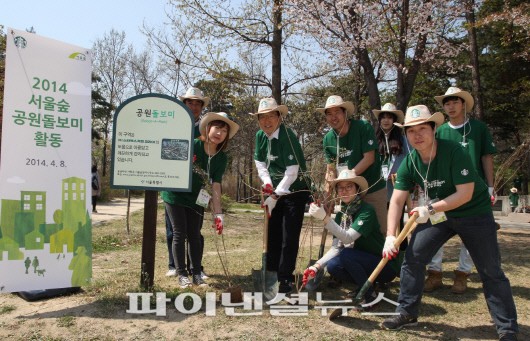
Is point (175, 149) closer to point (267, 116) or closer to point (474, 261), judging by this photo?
point (267, 116)

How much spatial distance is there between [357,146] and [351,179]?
1.76ft

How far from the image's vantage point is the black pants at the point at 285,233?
418cm

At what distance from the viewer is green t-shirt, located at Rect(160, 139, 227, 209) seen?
4273 mm

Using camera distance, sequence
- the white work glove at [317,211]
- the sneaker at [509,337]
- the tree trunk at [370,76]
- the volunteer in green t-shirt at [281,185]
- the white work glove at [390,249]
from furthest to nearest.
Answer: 1. the tree trunk at [370,76]
2. the volunteer in green t-shirt at [281,185]
3. the white work glove at [317,211]
4. the white work glove at [390,249]
5. the sneaker at [509,337]

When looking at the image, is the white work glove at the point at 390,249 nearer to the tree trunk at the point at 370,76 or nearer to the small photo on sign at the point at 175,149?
the small photo on sign at the point at 175,149

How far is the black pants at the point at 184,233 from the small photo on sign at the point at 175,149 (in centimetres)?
56

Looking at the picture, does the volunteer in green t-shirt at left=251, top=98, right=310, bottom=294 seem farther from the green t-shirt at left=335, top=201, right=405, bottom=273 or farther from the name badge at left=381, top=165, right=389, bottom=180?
the name badge at left=381, top=165, right=389, bottom=180

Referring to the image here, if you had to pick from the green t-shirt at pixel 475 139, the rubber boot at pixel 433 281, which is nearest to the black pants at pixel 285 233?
the rubber boot at pixel 433 281

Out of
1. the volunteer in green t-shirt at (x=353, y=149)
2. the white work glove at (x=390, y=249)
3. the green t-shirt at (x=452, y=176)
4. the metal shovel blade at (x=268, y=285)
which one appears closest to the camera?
the green t-shirt at (x=452, y=176)

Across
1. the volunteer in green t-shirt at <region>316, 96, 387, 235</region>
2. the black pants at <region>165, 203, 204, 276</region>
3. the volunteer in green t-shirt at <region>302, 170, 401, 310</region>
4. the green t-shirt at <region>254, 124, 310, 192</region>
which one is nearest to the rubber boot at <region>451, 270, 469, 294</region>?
the volunteer in green t-shirt at <region>302, 170, 401, 310</region>

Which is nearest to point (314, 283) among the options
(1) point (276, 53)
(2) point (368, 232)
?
(2) point (368, 232)

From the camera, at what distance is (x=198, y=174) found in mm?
4367

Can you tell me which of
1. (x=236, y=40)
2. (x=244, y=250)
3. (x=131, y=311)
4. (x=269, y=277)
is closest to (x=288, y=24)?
(x=236, y=40)

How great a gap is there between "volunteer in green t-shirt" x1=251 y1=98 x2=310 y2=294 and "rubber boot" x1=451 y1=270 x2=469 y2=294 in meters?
1.73
